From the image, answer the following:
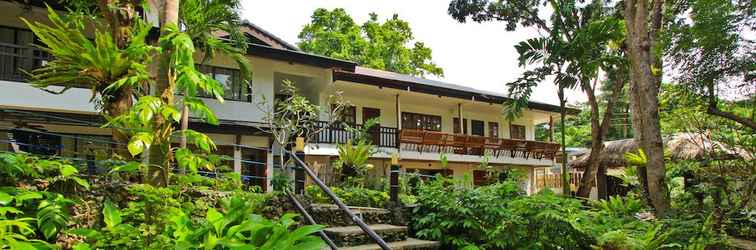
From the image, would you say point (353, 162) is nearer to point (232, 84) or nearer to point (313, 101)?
point (232, 84)

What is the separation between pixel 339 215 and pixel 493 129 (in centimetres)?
1455

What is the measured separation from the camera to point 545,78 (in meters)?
11.7

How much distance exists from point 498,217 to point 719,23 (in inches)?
176

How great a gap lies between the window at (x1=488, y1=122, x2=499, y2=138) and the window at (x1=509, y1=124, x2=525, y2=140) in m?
0.55

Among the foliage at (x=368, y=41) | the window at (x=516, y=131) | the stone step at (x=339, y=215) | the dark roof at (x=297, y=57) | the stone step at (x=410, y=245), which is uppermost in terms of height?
the foliage at (x=368, y=41)

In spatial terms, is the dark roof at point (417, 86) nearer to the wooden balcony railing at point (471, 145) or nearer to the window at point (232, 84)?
the wooden balcony railing at point (471, 145)

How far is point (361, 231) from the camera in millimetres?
5398

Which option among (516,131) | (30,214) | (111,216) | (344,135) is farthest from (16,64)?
(516,131)

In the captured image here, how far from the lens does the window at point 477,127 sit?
18.8 metres

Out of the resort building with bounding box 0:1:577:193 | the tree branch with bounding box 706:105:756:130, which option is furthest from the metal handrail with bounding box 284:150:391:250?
the tree branch with bounding box 706:105:756:130

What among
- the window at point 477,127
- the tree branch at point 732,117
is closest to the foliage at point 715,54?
the tree branch at point 732,117

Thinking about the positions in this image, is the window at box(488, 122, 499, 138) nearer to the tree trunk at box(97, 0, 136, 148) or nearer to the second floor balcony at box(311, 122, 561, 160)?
the second floor balcony at box(311, 122, 561, 160)

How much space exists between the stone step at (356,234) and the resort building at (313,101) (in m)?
2.43

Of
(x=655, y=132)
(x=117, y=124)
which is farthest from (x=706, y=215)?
(x=117, y=124)
